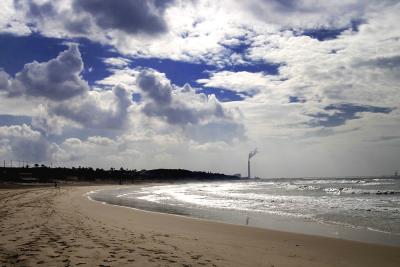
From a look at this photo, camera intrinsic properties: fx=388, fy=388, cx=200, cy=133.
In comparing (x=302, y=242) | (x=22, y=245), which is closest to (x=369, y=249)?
(x=302, y=242)

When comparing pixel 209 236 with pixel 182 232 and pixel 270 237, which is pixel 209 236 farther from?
pixel 270 237

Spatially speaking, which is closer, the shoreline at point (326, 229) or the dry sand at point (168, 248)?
the dry sand at point (168, 248)

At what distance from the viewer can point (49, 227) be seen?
12.6 m

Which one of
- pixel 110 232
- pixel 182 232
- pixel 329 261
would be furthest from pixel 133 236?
pixel 329 261

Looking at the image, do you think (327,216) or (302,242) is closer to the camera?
(302,242)

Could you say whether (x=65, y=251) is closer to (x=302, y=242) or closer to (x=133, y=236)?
(x=133, y=236)

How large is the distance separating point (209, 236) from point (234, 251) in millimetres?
2844

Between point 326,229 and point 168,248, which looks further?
point 326,229

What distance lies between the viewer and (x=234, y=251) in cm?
1055

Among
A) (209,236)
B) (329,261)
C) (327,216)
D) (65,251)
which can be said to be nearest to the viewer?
(65,251)

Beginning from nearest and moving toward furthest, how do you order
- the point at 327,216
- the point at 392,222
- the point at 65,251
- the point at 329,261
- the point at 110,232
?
the point at 65,251
the point at 329,261
the point at 110,232
the point at 392,222
the point at 327,216

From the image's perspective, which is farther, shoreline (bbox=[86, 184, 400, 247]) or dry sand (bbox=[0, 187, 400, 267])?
shoreline (bbox=[86, 184, 400, 247])

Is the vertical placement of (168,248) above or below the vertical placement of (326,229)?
above

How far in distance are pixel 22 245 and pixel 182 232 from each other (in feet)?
20.0
